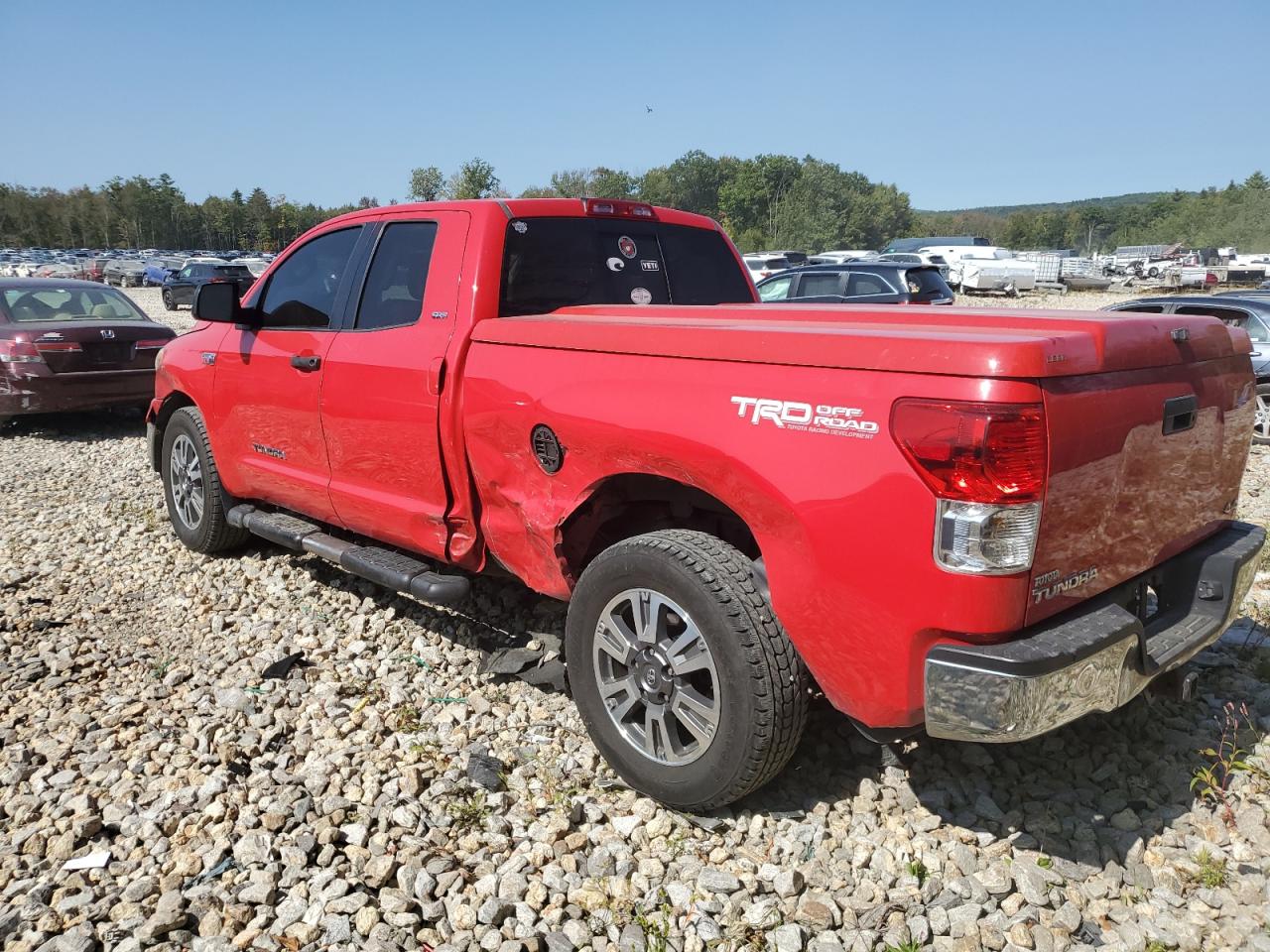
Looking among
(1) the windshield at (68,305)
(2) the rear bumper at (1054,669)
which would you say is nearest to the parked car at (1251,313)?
(2) the rear bumper at (1054,669)

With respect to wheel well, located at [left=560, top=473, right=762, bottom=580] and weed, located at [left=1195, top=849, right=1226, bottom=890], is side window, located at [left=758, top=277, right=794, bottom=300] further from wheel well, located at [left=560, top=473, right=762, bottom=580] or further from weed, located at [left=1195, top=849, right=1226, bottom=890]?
weed, located at [left=1195, top=849, right=1226, bottom=890]

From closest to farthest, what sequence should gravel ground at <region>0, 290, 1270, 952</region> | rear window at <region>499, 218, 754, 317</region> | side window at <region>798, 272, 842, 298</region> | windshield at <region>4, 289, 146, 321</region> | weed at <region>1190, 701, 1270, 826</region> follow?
gravel ground at <region>0, 290, 1270, 952</region>, weed at <region>1190, 701, 1270, 826</region>, rear window at <region>499, 218, 754, 317</region>, windshield at <region>4, 289, 146, 321</region>, side window at <region>798, 272, 842, 298</region>

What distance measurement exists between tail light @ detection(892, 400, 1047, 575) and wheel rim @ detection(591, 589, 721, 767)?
90cm

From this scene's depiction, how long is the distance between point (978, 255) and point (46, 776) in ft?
117

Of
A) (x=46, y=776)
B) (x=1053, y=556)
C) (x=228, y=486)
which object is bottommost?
(x=46, y=776)

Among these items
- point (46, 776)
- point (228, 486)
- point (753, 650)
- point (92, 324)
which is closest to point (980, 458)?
point (753, 650)

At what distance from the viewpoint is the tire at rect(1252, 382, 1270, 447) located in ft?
30.6

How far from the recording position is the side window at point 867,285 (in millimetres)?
14602

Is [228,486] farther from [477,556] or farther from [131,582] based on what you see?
[477,556]

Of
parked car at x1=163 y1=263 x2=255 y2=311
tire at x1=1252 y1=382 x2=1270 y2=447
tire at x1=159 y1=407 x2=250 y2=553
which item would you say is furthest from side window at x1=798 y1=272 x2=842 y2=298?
parked car at x1=163 y1=263 x2=255 y2=311

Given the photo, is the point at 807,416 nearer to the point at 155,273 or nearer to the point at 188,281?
the point at 188,281

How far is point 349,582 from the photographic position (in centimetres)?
527

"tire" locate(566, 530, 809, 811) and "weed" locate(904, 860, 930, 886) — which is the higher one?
"tire" locate(566, 530, 809, 811)

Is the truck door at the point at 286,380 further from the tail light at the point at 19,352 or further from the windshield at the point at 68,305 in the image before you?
the windshield at the point at 68,305
